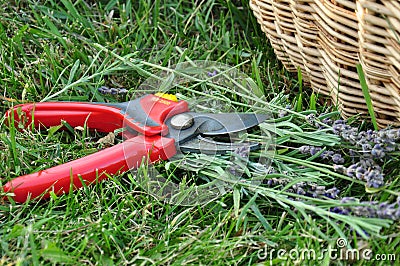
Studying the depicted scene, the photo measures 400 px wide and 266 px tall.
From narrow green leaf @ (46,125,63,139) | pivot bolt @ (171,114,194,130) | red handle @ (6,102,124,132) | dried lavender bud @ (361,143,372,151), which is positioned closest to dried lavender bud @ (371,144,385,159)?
dried lavender bud @ (361,143,372,151)

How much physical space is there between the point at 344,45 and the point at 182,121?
38cm

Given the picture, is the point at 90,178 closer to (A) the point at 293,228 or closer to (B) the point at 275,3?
(A) the point at 293,228

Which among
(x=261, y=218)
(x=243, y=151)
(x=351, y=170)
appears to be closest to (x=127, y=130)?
(x=243, y=151)

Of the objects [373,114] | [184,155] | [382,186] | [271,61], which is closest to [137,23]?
[271,61]

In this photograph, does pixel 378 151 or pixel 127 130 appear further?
pixel 127 130

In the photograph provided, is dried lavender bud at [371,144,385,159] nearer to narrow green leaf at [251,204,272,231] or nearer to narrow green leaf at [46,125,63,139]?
narrow green leaf at [251,204,272,231]

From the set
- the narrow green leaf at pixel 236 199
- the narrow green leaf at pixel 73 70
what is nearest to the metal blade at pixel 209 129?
the narrow green leaf at pixel 236 199

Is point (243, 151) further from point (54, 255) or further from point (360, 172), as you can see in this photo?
point (54, 255)

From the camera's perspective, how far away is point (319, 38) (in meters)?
1.48

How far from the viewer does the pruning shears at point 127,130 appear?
1334mm

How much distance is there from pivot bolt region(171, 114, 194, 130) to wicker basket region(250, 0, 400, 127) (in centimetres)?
32

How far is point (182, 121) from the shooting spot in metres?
1.46

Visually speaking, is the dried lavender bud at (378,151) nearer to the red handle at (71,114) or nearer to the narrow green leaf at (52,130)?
the red handle at (71,114)

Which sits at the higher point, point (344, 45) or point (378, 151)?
point (344, 45)
